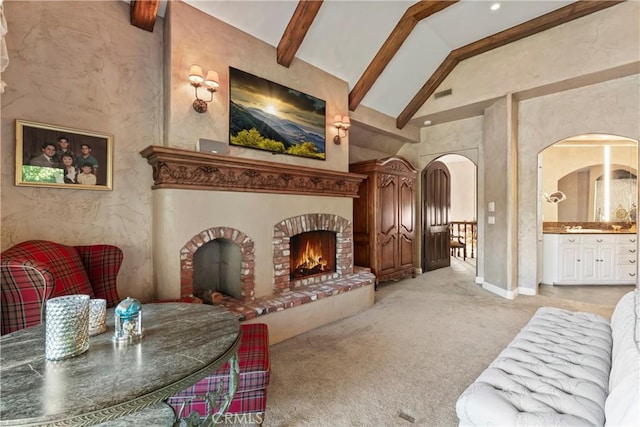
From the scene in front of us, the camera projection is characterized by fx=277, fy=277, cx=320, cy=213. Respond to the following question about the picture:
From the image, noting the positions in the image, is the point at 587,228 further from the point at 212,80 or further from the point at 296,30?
the point at 212,80

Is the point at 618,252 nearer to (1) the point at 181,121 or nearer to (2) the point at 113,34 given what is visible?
(1) the point at 181,121

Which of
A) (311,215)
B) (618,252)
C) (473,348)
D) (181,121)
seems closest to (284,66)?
(181,121)

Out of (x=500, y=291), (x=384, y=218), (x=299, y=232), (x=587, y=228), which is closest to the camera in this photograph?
(x=299, y=232)

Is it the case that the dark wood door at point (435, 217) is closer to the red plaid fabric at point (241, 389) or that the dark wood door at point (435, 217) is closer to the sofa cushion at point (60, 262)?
the red plaid fabric at point (241, 389)

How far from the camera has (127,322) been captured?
3.81 feet

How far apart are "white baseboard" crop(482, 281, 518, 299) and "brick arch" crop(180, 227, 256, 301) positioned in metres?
4.07

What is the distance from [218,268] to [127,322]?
91.8 inches

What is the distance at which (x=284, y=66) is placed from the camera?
3564 millimetres

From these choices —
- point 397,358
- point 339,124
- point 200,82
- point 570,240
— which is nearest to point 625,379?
point 397,358

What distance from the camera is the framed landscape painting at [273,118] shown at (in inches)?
123

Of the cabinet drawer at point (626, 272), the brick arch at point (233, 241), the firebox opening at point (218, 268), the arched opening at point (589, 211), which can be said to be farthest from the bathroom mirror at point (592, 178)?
the firebox opening at point (218, 268)

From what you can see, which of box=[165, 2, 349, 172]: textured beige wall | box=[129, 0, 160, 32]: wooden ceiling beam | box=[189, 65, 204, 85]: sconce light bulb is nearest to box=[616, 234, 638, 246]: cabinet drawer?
box=[165, 2, 349, 172]: textured beige wall

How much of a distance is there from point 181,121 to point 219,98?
0.50m

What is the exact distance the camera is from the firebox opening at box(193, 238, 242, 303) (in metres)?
3.14
